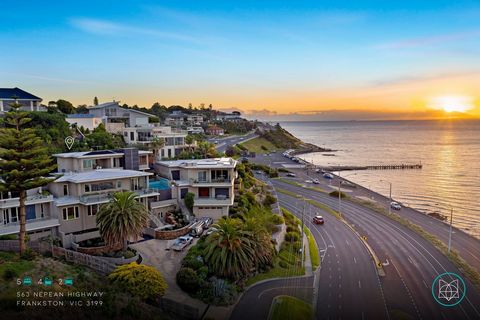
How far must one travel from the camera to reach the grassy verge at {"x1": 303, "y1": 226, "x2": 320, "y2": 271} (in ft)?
131

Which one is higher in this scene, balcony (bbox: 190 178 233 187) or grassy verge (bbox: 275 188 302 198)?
balcony (bbox: 190 178 233 187)

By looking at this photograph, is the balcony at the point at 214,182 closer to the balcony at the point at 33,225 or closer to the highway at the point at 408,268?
the balcony at the point at 33,225

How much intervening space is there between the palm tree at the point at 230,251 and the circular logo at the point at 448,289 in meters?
17.6

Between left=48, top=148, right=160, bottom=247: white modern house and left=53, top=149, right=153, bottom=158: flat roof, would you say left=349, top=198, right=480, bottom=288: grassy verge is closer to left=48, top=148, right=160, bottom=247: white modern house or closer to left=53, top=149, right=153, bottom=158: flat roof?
left=48, top=148, right=160, bottom=247: white modern house

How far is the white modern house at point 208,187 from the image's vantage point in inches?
1782

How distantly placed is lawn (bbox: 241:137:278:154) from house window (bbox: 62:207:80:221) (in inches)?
4056

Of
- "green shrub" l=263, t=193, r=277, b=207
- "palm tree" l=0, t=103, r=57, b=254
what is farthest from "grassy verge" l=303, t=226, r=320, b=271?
"palm tree" l=0, t=103, r=57, b=254

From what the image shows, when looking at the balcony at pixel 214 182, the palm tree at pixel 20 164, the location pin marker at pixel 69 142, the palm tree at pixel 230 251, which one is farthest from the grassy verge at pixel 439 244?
the location pin marker at pixel 69 142

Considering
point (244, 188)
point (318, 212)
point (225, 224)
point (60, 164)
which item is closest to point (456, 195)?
point (318, 212)

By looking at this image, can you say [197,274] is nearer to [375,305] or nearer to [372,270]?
[375,305]

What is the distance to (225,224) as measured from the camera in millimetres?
33062

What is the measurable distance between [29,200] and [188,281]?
17859 mm

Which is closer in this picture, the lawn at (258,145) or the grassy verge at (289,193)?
the grassy verge at (289,193)

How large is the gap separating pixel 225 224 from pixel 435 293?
67.9ft
